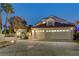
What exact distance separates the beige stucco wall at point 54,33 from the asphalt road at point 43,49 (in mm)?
68

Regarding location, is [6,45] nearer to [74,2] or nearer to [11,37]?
[11,37]

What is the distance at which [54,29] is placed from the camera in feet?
40.6

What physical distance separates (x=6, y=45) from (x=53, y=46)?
0.51 meters

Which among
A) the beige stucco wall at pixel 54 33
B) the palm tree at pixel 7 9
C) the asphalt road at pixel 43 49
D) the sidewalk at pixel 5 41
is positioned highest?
the palm tree at pixel 7 9

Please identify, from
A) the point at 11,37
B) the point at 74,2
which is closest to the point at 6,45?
the point at 11,37

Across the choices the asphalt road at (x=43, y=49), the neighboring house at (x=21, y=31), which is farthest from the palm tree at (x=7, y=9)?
the asphalt road at (x=43, y=49)

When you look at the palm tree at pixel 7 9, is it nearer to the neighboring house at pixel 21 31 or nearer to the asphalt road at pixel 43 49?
the neighboring house at pixel 21 31

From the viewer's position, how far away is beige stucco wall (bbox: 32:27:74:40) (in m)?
12.4

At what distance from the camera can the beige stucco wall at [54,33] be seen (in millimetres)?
12359

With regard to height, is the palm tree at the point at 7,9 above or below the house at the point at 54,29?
above

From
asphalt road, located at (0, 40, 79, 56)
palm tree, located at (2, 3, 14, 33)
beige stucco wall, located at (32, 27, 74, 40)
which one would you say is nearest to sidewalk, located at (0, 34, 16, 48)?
asphalt road, located at (0, 40, 79, 56)

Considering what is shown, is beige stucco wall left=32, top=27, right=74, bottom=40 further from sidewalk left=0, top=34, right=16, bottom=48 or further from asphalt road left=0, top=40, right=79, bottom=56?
sidewalk left=0, top=34, right=16, bottom=48

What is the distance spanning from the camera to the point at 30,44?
40.5 feet

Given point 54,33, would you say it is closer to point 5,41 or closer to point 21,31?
point 21,31
